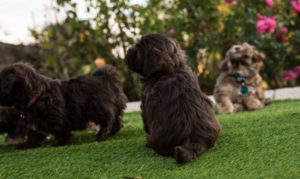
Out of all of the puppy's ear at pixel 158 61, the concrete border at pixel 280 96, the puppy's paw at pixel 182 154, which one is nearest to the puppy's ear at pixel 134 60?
the puppy's ear at pixel 158 61

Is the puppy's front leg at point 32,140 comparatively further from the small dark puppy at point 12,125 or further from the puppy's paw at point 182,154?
the puppy's paw at point 182,154

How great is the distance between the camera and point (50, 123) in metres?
5.61

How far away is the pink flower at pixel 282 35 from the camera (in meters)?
11.3

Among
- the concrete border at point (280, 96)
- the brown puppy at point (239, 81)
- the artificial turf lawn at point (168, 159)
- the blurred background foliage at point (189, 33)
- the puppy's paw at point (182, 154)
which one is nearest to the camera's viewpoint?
the artificial turf lawn at point (168, 159)

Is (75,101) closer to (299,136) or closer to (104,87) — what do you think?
(104,87)

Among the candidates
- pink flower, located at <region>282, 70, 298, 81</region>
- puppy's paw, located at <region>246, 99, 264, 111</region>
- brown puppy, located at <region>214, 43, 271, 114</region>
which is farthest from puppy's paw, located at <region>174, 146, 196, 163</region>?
pink flower, located at <region>282, 70, 298, 81</region>

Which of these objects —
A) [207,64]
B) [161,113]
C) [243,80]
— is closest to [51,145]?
[161,113]

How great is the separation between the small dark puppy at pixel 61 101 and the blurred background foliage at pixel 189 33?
13.5 feet

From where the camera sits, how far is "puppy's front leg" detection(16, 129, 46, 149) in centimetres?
575

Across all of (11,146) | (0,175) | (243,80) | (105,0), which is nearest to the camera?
(0,175)

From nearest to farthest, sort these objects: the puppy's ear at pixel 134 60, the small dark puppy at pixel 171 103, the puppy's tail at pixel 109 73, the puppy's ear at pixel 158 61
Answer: the small dark puppy at pixel 171 103, the puppy's ear at pixel 158 61, the puppy's ear at pixel 134 60, the puppy's tail at pixel 109 73

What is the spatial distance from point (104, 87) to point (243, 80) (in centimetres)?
255

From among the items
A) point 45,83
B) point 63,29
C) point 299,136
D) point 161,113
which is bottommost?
point 299,136

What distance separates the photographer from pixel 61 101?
566 cm
